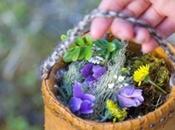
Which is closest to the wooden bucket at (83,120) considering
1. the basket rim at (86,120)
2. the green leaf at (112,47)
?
the basket rim at (86,120)

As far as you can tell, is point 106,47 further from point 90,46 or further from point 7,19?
point 7,19

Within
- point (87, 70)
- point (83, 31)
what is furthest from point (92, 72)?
point (83, 31)

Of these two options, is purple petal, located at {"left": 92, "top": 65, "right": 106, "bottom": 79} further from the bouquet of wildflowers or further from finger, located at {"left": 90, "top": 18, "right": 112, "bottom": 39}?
finger, located at {"left": 90, "top": 18, "right": 112, "bottom": 39}

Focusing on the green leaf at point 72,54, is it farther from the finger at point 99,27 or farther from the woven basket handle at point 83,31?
the finger at point 99,27

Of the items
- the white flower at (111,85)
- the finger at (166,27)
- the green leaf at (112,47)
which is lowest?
the white flower at (111,85)

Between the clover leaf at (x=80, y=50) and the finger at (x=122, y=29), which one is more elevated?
the finger at (x=122, y=29)

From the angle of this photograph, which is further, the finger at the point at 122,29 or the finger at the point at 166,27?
the finger at the point at 166,27

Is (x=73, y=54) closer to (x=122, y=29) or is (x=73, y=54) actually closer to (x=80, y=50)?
(x=80, y=50)
